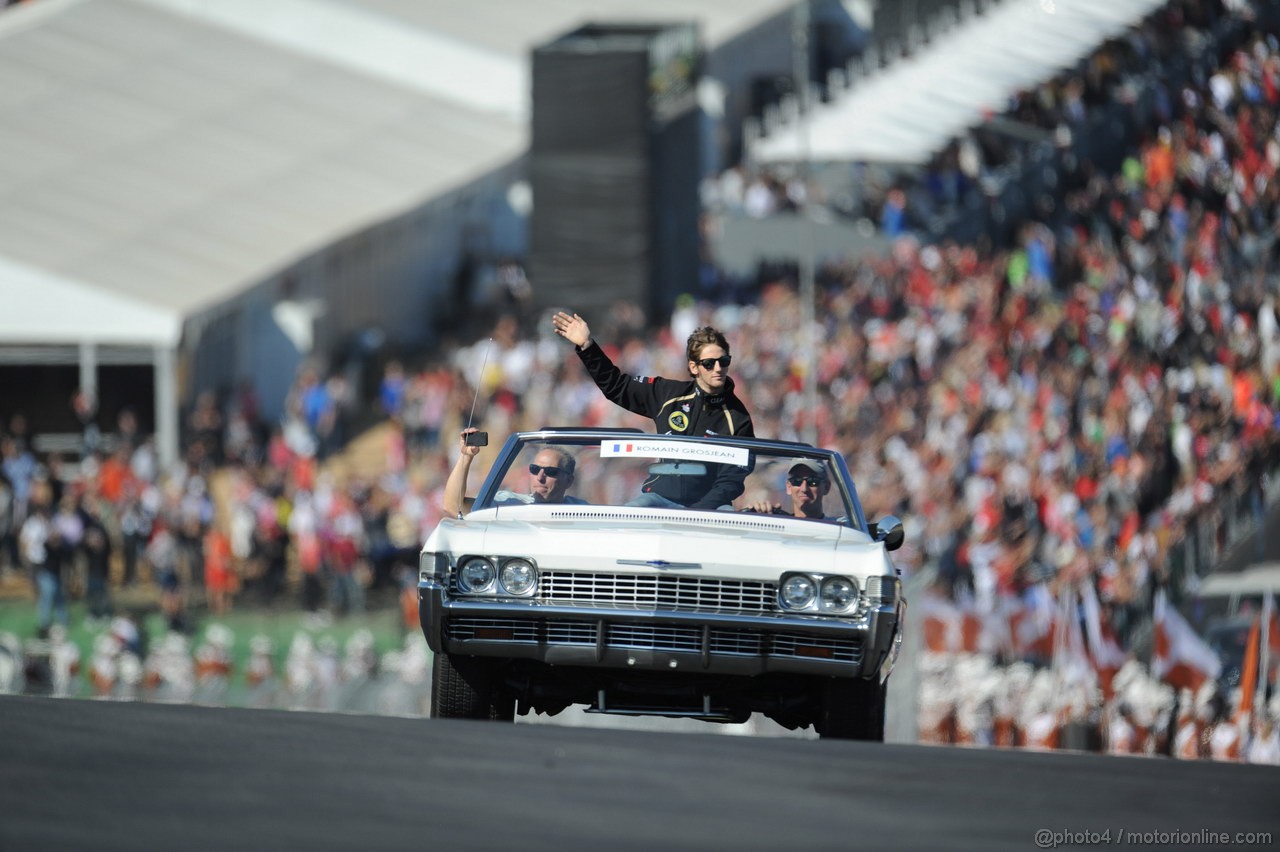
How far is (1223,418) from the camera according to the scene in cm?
2003

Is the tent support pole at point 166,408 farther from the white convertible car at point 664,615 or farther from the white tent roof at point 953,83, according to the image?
the white convertible car at point 664,615

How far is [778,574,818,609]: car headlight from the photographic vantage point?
27.6 ft

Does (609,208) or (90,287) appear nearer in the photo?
(90,287)

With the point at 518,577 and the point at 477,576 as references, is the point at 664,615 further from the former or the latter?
the point at 477,576

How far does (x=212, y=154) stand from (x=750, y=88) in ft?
33.6

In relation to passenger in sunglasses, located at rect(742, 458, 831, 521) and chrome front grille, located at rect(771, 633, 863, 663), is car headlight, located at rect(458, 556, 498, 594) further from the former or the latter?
passenger in sunglasses, located at rect(742, 458, 831, 521)

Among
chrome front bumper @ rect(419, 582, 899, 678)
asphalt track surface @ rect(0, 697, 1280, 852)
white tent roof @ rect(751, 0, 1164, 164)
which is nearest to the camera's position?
asphalt track surface @ rect(0, 697, 1280, 852)

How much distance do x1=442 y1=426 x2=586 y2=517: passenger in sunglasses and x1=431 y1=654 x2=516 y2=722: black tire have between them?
680mm

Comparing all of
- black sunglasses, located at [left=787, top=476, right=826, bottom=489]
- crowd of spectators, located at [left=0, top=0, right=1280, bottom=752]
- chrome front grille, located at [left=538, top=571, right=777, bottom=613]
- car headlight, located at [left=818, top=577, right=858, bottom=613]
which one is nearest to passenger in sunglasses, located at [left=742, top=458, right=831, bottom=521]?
black sunglasses, located at [left=787, top=476, right=826, bottom=489]

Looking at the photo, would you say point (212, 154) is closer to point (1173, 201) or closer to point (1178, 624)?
point (1173, 201)

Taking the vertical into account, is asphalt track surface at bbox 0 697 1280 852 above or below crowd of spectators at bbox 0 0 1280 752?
below

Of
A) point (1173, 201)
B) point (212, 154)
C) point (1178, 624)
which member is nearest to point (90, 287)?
point (212, 154)

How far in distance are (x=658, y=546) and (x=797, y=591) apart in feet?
1.82

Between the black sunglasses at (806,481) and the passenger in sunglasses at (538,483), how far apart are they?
0.87 metres
